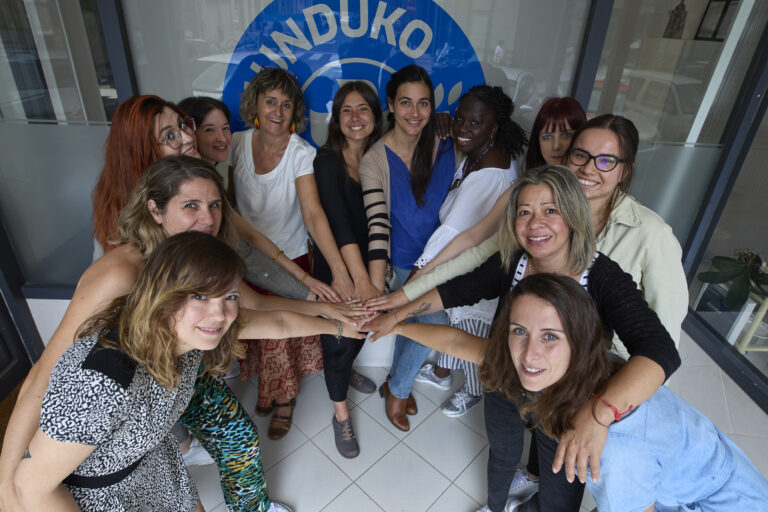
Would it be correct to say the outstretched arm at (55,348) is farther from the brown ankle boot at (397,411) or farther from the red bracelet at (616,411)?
the brown ankle boot at (397,411)

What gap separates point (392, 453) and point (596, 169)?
66.8 inches

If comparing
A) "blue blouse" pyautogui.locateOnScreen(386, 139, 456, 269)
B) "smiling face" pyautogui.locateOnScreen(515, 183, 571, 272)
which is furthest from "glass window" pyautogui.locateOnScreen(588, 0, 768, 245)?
"smiling face" pyautogui.locateOnScreen(515, 183, 571, 272)

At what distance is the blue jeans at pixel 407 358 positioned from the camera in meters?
2.31

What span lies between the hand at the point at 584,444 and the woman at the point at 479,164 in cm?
93

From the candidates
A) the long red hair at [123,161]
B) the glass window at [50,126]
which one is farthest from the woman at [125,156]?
the glass window at [50,126]

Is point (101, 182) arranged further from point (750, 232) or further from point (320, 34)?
point (750, 232)

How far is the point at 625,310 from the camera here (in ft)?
4.26

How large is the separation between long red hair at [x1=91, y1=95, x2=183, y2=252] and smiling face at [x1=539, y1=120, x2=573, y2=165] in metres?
1.63

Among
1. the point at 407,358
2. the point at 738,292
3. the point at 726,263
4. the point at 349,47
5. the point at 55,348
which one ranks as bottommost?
the point at 407,358

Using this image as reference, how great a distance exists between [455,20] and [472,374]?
1.97 meters

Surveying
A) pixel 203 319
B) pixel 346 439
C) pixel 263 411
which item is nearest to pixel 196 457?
pixel 263 411

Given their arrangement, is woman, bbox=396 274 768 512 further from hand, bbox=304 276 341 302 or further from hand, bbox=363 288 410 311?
hand, bbox=304 276 341 302

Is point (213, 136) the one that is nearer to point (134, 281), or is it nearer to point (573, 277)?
point (134, 281)

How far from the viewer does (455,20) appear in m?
2.23
